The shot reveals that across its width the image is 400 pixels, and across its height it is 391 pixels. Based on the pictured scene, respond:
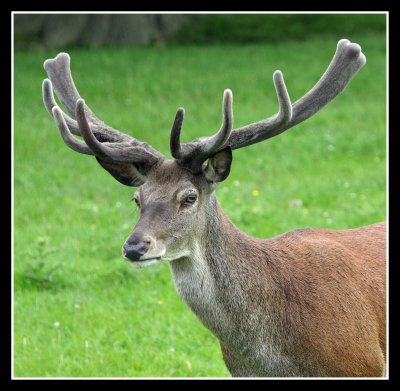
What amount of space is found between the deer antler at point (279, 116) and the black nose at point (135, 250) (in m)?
0.54

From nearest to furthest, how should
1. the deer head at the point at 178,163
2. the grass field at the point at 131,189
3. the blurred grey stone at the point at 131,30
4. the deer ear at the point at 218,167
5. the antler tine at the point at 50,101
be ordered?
the deer head at the point at 178,163, the deer ear at the point at 218,167, the antler tine at the point at 50,101, the grass field at the point at 131,189, the blurred grey stone at the point at 131,30

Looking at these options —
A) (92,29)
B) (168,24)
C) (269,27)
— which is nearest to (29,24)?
(92,29)

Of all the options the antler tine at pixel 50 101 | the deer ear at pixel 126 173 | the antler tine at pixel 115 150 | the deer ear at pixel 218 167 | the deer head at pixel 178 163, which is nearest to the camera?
the deer head at pixel 178 163

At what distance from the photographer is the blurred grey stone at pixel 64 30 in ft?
52.2

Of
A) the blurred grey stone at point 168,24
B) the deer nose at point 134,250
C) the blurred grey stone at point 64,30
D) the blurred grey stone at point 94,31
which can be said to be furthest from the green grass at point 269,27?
the deer nose at point 134,250

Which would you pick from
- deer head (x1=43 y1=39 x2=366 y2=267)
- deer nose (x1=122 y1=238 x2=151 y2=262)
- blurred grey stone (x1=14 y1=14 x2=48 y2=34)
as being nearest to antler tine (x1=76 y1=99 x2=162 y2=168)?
deer head (x1=43 y1=39 x2=366 y2=267)

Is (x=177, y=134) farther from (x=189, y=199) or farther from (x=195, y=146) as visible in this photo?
(x=189, y=199)

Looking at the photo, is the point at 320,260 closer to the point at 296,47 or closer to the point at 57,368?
the point at 57,368

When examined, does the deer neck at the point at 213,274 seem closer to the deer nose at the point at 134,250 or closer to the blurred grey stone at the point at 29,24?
the deer nose at the point at 134,250

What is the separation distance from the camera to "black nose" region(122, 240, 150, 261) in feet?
13.5

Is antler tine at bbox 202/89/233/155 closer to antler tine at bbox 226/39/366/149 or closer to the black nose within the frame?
antler tine at bbox 226/39/366/149

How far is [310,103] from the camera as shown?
4766mm

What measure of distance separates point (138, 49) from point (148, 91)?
2.70 meters

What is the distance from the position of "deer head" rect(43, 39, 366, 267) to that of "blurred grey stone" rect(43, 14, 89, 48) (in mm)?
11359
